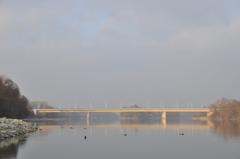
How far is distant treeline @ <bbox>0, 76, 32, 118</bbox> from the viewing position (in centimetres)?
8538

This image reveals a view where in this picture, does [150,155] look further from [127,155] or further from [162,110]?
[162,110]

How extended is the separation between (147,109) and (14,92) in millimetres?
66820

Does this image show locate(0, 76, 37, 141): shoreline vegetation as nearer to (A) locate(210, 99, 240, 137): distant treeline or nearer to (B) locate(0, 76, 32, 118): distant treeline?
(B) locate(0, 76, 32, 118): distant treeline

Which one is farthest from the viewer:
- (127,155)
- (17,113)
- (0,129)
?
(17,113)

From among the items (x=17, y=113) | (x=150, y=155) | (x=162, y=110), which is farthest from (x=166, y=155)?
(x=162, y=110)

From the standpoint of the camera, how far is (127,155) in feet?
97.4

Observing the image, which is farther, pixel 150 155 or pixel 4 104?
pixel 4 104

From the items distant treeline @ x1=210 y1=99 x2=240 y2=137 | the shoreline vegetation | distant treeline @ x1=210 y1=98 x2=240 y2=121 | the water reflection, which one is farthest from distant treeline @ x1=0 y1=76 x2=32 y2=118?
distant treeline @ x1=210 y1=98 x2=240 y2=121

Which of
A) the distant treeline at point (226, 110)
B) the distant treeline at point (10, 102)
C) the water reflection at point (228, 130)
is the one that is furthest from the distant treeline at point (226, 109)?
the distant treeline at point (10, 102)

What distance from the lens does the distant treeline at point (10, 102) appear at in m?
85.4

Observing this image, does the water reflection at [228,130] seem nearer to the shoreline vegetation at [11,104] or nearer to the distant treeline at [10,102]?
the shoreline vegetation at [11,104]

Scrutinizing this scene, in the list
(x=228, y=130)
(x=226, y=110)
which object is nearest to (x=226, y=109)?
(x=226, y=110)

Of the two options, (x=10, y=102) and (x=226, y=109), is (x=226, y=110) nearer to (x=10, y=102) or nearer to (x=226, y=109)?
(x=226, y=109)

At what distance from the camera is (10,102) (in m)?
90.9
